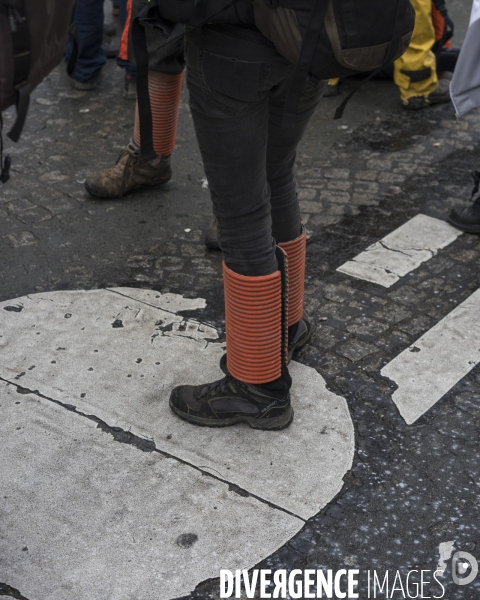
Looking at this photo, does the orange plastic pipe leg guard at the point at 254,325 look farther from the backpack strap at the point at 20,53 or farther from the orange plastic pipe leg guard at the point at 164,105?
the orange plastic pipe leg guard at the point at 164,105

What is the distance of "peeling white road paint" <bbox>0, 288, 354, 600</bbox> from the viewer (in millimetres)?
2451

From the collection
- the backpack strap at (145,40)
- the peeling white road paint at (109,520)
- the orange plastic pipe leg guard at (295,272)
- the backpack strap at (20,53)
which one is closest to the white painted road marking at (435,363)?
the orange plastic pipe leg guard at (295,272)

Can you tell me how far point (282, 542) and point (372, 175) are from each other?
307 centimetres

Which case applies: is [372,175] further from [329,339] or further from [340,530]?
[340,530]

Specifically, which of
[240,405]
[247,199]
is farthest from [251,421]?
[247,199]

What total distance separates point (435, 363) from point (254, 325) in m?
0.93

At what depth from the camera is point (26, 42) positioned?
6.97 feet

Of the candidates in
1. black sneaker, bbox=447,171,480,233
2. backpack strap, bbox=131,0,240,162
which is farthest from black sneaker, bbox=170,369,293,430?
black sneaker, bbox=447,171,480,233

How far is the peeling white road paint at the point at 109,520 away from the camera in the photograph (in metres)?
2.33

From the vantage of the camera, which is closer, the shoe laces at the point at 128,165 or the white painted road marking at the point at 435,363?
the white painted road marking at the point at 435,363

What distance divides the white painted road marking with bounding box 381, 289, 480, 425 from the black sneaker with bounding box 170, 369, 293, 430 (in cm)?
48

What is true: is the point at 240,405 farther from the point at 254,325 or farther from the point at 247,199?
the point at 247,199

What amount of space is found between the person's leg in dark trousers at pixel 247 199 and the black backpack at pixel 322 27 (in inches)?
3.9

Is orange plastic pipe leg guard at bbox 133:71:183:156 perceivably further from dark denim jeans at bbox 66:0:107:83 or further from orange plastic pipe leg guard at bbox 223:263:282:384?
dark denim jeans at bbox 66:0:107:83
